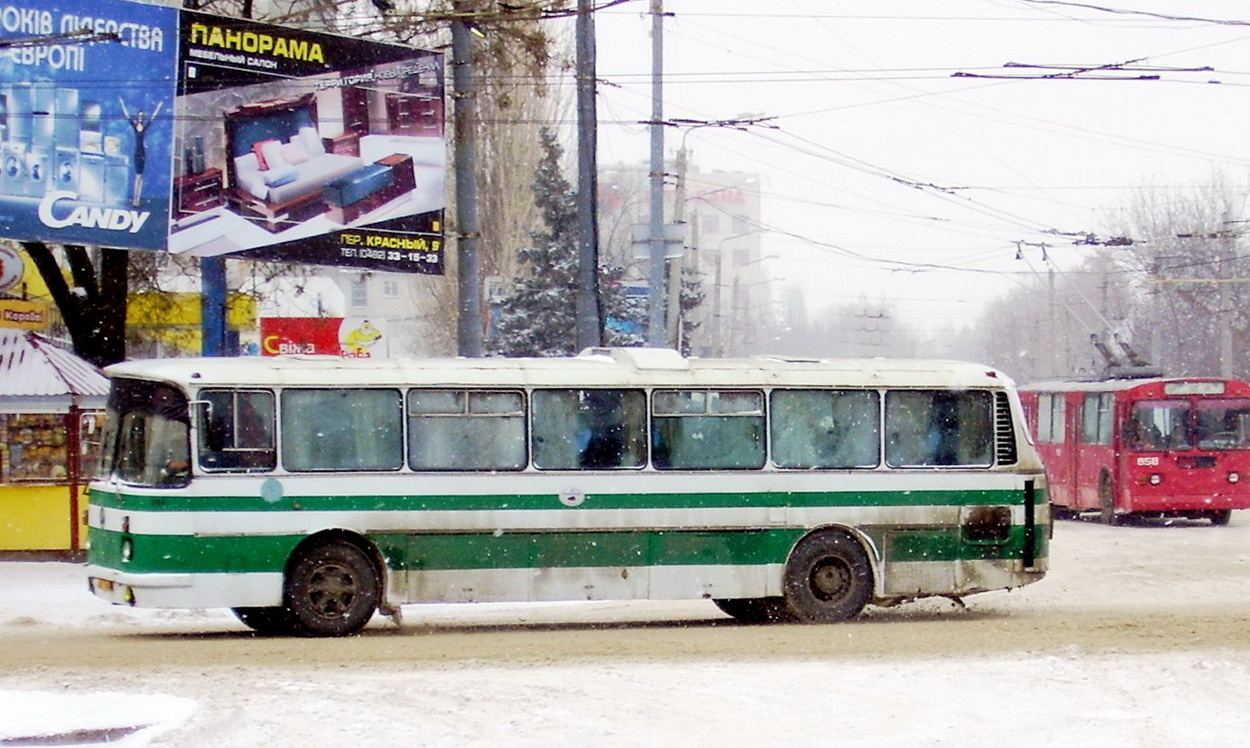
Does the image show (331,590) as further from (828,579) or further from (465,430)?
(828,579)

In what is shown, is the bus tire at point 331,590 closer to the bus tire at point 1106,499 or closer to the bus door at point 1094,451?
the bus door at point 1094,451

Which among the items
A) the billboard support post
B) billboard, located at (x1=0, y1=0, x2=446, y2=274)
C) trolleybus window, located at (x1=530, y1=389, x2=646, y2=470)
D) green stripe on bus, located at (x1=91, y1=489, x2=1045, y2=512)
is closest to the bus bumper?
green stripe on bus, located at (x1=91, y1=489, x2=1045, y2=512)

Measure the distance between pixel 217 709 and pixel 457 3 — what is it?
44.4 ft

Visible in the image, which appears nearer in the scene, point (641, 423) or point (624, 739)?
point (624, 739)

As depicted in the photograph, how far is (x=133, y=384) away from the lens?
16.7 meters

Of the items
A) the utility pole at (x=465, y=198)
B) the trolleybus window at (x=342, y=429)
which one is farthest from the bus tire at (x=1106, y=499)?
the trolleybus window at (x=342, y=429)

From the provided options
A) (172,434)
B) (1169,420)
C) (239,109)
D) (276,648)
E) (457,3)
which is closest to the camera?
(276,648)

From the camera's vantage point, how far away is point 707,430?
17.8m

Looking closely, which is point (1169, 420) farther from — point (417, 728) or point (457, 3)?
point (417, 728)

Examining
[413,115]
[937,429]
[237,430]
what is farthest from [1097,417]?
[237,430]

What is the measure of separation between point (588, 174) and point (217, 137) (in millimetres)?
5267

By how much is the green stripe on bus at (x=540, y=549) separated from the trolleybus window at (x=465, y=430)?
67 cm

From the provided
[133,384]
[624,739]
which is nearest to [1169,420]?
[133,384]

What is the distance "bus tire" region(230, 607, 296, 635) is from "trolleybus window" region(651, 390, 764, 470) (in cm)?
367
